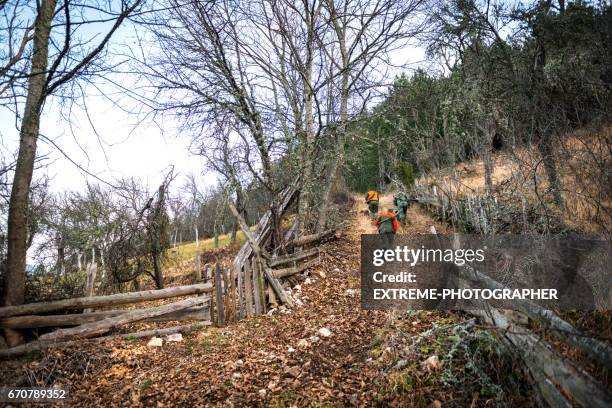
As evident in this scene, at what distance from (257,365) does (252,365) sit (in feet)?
0.25

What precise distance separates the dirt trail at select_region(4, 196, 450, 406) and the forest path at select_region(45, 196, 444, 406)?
1 cm

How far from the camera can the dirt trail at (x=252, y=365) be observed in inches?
166

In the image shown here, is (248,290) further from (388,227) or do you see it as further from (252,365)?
(388,227)

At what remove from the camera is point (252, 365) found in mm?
5016

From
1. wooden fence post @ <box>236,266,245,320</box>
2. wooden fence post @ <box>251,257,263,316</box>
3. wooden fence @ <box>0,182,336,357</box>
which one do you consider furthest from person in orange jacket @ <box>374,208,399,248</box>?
wooden fence post @ <box>236,266,245,320</box>

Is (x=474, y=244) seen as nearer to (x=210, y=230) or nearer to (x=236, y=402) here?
(x=236, y=402)

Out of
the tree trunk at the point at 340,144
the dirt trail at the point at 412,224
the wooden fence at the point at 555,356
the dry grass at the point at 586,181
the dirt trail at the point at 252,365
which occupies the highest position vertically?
the tree trunk at the point at 340,144

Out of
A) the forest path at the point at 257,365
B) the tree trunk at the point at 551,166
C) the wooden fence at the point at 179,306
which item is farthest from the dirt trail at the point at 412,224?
the forest path at the point at 257,365

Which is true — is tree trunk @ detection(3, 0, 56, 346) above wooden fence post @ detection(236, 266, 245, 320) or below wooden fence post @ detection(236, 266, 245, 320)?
above

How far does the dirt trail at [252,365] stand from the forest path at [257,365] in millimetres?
12

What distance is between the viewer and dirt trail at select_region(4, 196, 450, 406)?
4.21 meters

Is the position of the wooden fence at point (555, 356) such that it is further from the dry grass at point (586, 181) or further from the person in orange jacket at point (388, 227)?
the person in orange jacket at point (388, 227)

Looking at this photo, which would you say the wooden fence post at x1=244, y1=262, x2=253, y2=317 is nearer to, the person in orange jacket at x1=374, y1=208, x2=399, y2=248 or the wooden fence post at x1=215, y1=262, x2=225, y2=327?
the wooden fence post at x1=215, y1=262, x2=225, y2=327

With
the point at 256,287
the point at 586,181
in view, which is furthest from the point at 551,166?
the point at 256,287
